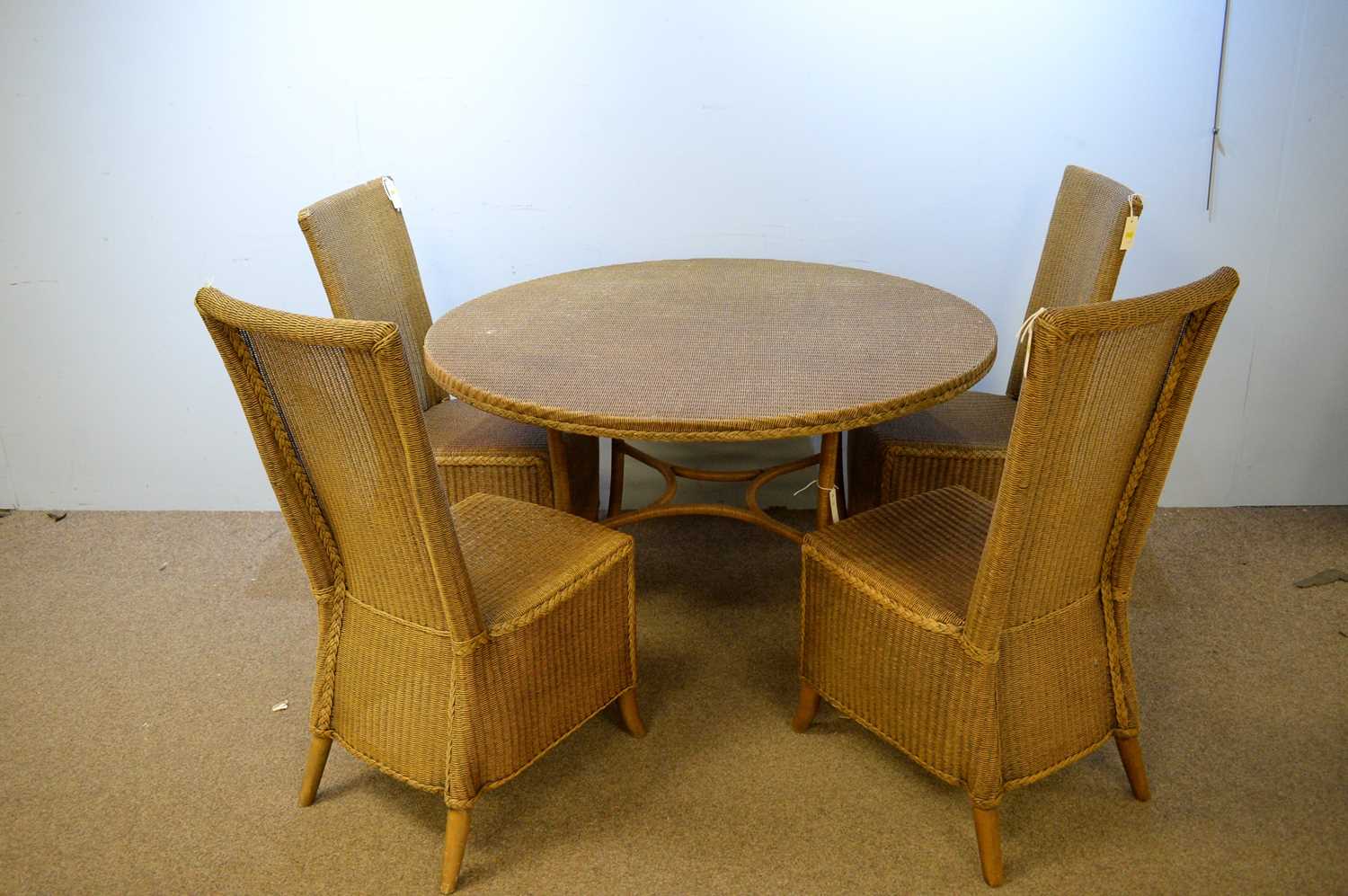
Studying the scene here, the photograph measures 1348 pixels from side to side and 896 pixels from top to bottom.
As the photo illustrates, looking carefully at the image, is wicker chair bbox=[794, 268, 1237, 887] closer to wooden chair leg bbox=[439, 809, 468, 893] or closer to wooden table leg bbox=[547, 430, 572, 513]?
wooden table leg bbox=[547, 430, 572, 513]

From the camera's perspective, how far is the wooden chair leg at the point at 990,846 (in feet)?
5.43

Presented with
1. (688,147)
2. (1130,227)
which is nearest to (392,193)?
(688,147)

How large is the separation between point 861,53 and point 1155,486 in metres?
1.30

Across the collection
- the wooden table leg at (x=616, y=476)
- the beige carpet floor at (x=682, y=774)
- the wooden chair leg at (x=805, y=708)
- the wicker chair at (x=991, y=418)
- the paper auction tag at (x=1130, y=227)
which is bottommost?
the beige carpet floor at (x=682, y=774)

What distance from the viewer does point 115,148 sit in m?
2.57

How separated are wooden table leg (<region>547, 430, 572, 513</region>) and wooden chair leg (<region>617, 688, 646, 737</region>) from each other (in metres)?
0.38

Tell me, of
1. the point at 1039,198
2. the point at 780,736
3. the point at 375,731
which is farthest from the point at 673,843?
the point at 1039,198

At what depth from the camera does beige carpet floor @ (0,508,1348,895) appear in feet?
5.60

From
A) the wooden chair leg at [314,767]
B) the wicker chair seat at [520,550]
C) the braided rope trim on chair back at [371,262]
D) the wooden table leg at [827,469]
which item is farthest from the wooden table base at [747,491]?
the wooden chair leg at [314,767]

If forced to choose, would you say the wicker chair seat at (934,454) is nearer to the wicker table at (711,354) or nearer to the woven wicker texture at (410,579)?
the wicker table at (711,354)

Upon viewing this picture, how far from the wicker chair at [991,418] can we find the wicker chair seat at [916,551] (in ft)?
0.61

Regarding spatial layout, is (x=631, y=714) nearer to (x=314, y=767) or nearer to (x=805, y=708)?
(x=805, y=708)

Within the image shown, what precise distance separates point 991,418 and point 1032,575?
77cm

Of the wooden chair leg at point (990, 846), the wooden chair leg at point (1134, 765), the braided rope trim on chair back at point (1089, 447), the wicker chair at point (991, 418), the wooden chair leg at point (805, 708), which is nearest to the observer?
the braided rope trim on chair back at point (1089, 447)
